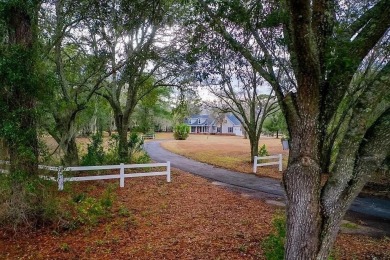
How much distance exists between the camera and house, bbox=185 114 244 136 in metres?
69.5

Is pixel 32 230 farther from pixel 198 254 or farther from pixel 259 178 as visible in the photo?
pixel 259 178

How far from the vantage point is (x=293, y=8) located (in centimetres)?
276

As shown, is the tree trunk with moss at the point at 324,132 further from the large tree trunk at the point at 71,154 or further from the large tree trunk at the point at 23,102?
the large tree trunk at the point at 71,154

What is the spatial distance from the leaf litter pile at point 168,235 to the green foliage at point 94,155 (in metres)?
2.10

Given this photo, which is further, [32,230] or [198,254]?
[32,230]

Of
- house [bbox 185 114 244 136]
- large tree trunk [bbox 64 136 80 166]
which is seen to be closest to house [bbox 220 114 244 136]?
house [bbox 185 114 244 136]

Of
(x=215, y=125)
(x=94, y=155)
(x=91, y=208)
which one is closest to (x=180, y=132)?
(x=215, y=125)

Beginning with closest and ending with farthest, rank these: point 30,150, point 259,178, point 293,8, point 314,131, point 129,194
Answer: point 293,8 < point 314,131 < point 30,150 < point 129,194 < point 259,178

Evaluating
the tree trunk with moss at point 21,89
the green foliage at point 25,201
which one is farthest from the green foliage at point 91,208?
the tree trunk with moss at point 21,89

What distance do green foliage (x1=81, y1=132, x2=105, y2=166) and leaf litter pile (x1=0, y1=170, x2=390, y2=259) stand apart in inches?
82.5

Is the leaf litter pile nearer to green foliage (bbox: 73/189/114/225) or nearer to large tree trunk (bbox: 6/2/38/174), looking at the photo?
green foliage (bbox: 73/189/114/225)

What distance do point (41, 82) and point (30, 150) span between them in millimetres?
1515

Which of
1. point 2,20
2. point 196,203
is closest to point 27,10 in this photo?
point 2,20

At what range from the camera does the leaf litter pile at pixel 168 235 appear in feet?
19.0
